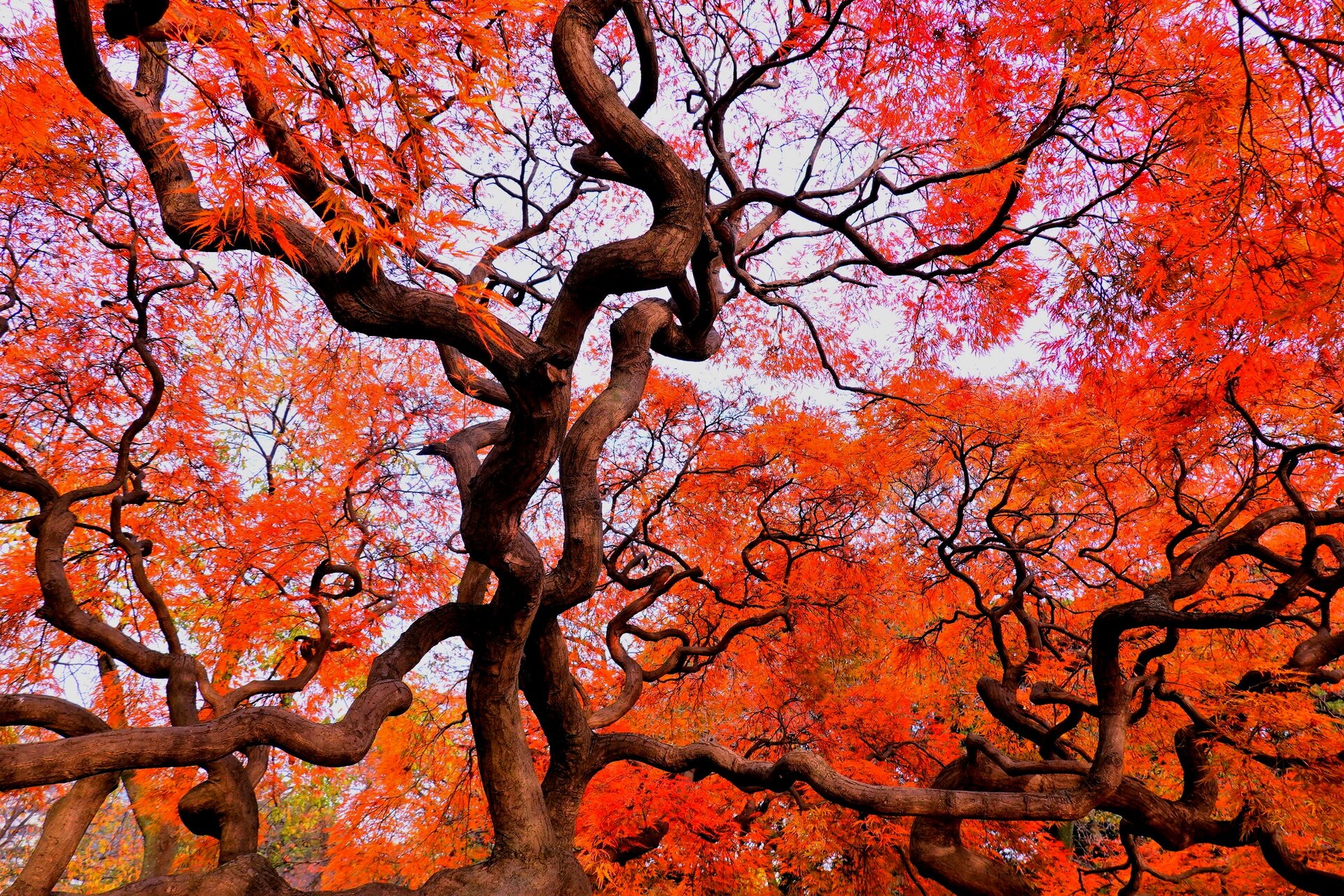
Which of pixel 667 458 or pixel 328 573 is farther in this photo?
pixel 667 458

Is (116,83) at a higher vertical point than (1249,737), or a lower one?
higher

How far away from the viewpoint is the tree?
2773 millimetres

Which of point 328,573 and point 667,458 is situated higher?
point 667,458

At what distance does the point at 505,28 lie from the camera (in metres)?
5.22

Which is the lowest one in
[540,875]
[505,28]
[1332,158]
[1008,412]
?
[540,875]

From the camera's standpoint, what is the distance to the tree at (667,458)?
277 centimetres

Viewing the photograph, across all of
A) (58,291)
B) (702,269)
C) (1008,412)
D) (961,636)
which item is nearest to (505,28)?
(702,269)

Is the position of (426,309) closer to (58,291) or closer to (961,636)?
(58,291)

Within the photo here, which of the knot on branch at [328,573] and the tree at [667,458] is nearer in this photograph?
the tree at [667,458]

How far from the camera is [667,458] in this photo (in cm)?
674

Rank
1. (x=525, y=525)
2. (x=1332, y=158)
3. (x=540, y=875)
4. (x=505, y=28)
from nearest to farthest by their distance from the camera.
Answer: (x=1332, y=158)
(x=540, y=875)
(x=505, y=28)
(x=525, y=525)

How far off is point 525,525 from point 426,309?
4.81 meters

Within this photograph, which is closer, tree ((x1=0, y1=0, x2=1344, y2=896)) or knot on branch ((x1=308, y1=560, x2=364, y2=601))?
tree ((x1=0, y1=0, x2=1344, y2=896))

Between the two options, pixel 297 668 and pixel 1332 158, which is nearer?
pixel 1332 158
